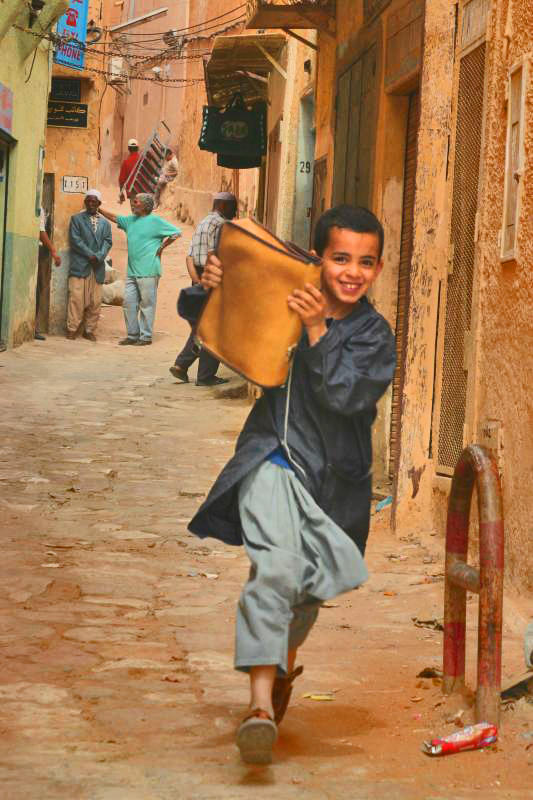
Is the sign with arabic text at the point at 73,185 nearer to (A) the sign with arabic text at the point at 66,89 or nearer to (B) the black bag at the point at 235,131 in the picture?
(A) the sign with arabic text at the point at 66,89

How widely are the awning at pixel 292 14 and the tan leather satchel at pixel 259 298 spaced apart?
7.36 meters

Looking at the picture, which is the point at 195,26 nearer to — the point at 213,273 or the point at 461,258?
the point at 461,258

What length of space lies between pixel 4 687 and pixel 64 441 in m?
6.03

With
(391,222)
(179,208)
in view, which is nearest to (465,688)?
(391,222)

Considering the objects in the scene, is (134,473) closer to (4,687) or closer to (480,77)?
(480,77)

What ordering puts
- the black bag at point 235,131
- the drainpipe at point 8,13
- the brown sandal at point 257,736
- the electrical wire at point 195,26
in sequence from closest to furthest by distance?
the brown sandal at point 257,736 < the drainpipe at point 8,13 < the black bag at point 235,131 < the electrical wire at point 195,26

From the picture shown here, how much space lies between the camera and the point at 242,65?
594 inches

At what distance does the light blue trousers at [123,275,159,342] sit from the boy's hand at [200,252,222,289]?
13.4 meters

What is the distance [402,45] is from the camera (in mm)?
7926

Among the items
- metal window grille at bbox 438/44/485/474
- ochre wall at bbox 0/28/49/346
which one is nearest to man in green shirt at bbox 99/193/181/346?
ochre wall at bbox 0/28/49/346

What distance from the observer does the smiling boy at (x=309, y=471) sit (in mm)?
3275

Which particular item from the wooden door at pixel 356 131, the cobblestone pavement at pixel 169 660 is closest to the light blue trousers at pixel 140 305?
the wooden door at pixel 356 131

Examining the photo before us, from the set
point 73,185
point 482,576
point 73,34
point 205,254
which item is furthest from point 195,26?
point 482,576

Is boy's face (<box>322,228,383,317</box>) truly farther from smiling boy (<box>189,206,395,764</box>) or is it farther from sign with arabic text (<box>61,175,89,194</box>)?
sign with arabic text (<box>61,175,89,194</box>)
